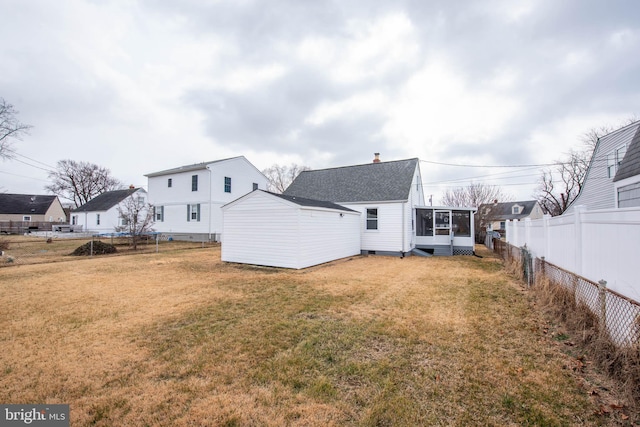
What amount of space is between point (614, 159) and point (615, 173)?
2327mm

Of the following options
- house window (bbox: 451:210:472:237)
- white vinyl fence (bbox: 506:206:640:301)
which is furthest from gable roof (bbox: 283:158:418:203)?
white vinyl fence (bbox: 506:206:640:301)

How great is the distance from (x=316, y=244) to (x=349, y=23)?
28.6ft

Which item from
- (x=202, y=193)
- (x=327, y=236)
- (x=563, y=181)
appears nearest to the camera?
(x=327, y=236)

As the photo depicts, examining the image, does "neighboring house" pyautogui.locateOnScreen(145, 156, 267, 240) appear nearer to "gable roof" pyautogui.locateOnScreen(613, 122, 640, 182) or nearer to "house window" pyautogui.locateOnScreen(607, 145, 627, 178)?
"gable roof" pyautogui.locateOnScreen(613, 122, 640, 182)

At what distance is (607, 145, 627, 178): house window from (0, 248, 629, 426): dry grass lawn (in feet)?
40.8

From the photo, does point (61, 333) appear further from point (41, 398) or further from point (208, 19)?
point (208, 19)

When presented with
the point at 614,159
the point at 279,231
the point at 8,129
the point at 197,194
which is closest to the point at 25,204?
the point at 8,129

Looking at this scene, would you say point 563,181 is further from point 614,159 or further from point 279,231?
point 279,231

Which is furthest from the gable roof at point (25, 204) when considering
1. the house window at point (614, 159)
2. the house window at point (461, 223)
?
the house window at point (614, 159)

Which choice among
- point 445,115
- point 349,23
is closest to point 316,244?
point 349,23

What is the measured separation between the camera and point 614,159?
1330 centimetres

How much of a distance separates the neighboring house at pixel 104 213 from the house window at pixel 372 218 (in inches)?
1035

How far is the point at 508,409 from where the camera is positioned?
249cm

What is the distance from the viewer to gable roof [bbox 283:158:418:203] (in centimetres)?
1524
